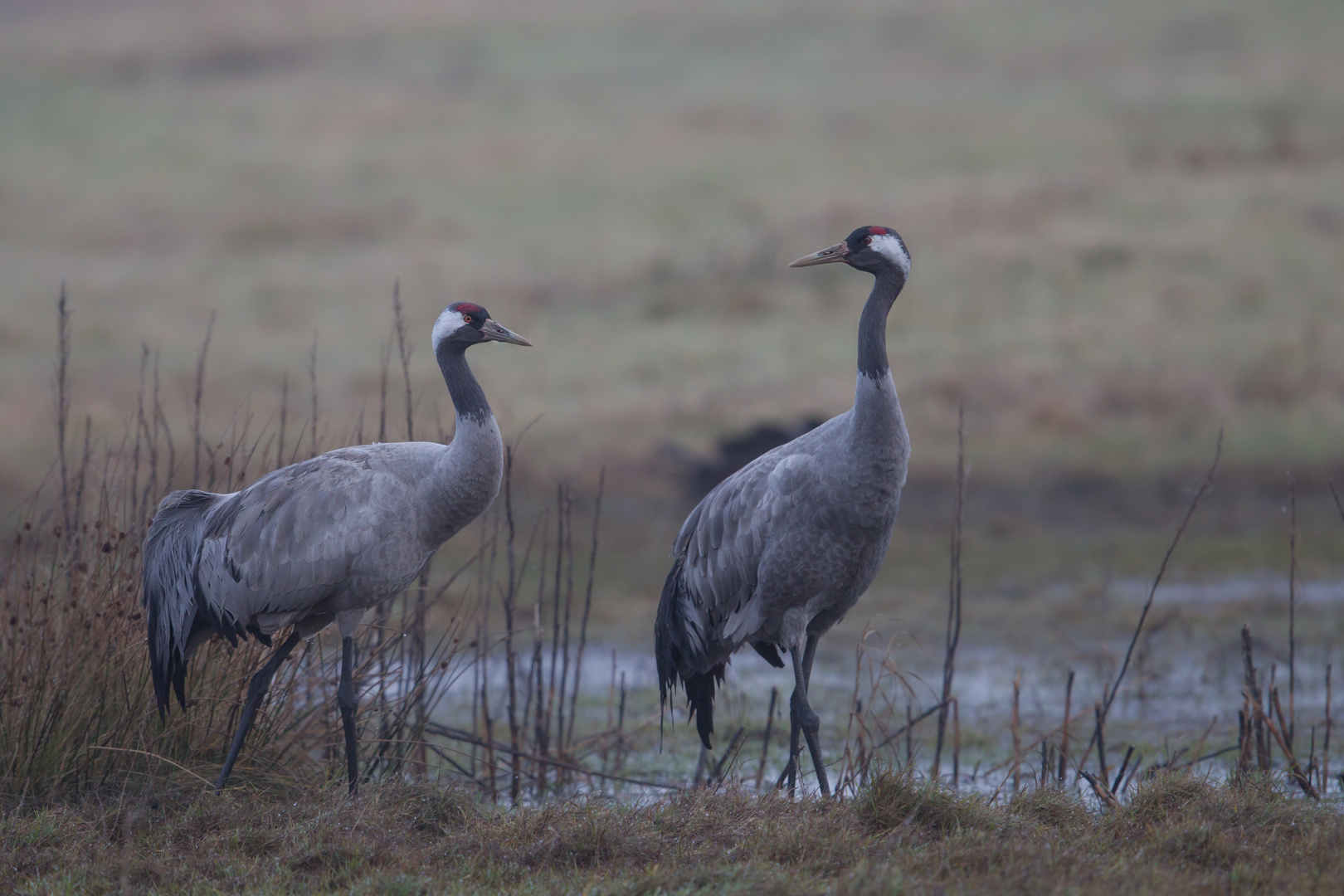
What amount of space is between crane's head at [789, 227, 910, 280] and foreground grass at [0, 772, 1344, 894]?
1.79 meters

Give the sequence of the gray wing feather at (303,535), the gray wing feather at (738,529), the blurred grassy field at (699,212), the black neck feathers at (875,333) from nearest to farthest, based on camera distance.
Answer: the gray wing feather at (303,535) → the black neck feathers at (875,333) → the gray wing feather at (738,529) → the blurred grassy field at (699,212)

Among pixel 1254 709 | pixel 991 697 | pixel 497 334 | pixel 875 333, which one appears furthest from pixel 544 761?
pixel 991 697

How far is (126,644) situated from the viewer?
16.6 feet

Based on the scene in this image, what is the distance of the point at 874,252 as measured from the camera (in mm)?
5008

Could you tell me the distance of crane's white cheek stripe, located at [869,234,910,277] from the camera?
500cm

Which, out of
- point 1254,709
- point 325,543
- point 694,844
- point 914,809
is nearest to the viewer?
point 694,844

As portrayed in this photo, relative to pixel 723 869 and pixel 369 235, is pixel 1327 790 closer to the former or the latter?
pixel 723 869

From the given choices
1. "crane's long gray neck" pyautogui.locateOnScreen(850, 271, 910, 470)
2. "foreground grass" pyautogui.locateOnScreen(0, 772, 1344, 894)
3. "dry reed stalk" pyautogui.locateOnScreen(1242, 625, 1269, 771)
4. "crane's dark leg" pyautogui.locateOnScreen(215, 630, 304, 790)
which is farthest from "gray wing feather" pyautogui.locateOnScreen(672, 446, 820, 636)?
"dry reed stalk" pyautogui.locateOnScreen(1242, 625, 1269, 771)

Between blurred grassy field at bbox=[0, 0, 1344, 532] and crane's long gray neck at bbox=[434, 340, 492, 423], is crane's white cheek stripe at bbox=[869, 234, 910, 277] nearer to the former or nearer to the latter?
crane's long gray neck at bbox=[434, 340, 492, 423]

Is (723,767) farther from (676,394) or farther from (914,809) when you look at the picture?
(676,394)

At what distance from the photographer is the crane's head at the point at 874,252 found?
500 cm

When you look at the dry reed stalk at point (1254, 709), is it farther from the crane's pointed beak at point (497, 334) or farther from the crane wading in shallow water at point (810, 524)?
the crane's pointed beak at point (497, 334)

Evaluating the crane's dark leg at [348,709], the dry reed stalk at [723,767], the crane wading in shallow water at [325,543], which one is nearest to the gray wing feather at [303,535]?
the crane wading in shallow water at [325,543]

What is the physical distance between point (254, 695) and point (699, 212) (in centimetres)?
1997
